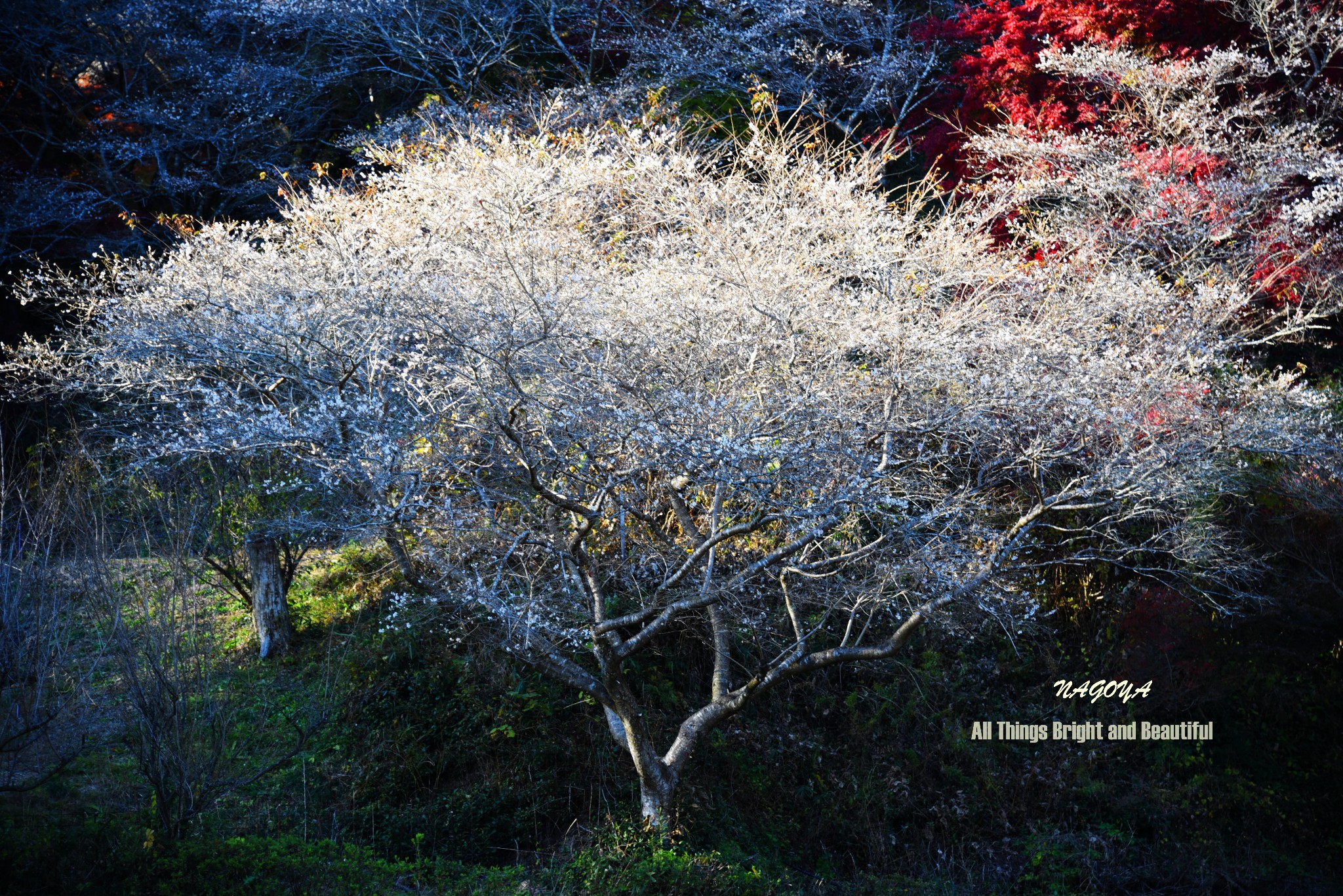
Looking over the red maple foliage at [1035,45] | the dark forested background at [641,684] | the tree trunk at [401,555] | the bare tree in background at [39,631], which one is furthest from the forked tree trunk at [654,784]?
the red maple foliage at [1035,45]

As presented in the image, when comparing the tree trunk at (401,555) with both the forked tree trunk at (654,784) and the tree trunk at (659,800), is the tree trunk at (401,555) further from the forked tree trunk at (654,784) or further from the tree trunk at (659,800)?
the tree trunk at (659,800)

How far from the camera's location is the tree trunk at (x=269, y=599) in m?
6.83

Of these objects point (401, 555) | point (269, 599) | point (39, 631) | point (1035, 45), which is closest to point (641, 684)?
point (401, 555)

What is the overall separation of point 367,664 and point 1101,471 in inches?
199

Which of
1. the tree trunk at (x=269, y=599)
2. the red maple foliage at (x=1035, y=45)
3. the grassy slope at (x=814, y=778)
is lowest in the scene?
the grassy slope at (x=814, y=778)

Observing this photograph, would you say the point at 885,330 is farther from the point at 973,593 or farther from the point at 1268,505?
the point at 1268,505

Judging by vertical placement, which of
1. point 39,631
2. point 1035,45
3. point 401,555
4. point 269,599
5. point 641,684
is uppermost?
point 1035,45

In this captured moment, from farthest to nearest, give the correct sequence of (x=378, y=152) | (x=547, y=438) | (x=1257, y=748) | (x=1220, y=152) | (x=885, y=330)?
(x=378, y=152) < (x=1220, y=152) < (x=1257, y=748) < (x=885, y=330) < (x=547, y=438)

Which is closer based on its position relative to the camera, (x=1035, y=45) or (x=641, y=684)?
(x=641, y=684)

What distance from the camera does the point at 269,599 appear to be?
692 cm

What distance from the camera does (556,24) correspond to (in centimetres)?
1052

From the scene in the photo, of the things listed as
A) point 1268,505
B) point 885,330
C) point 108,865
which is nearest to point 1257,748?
point 1268,505

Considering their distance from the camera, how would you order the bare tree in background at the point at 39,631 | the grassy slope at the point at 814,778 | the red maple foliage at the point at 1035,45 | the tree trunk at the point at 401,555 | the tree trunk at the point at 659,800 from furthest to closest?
the red maple foliage at the point at 1035,45 < the grassy slope at the point at 814,778 < the tree trunk at the point at 659,800 < the tree trunk at the point at 401,555 < the bare tree in background at the point at 39,631

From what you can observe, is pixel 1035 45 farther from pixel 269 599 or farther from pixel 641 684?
pixel 269 599
